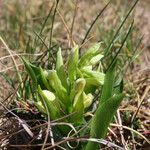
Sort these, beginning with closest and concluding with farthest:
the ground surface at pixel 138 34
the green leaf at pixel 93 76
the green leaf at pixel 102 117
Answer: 1. the green leaf at pixel 102 117
2. the green leaf at pixel 93 76
3. the ground surface at pixel 138 34

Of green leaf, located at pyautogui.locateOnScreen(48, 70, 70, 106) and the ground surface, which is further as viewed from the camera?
the ground surface

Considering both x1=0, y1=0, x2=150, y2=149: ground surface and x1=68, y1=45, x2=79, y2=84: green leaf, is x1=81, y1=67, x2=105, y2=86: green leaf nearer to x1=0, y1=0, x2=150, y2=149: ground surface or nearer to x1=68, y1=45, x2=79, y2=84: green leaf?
x1=68, y1=45, x2=79, y2=84: green leaf

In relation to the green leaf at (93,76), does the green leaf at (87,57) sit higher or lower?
higher

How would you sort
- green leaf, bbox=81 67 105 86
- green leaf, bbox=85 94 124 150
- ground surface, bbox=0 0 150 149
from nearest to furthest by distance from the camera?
green leaf, bbox=85 94 124 150
green leaf, bbox=81 67 105 86
ground surface, bbox=0 0 150 149

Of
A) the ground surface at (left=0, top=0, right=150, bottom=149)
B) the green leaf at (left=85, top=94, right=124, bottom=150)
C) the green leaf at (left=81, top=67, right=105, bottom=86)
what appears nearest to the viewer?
the green leaf at (left=85, top=94, right=124, bottom=150)

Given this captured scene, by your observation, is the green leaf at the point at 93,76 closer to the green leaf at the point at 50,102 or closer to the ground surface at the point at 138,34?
the green leaf at the point at 50,102

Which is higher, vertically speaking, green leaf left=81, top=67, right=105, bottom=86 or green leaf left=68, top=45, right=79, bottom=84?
green leaf left=68, top=45, right=79, bottom=84

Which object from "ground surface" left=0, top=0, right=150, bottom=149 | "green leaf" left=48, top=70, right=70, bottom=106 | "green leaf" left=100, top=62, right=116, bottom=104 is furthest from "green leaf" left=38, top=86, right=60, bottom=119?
"ground surface" left=0, top=0, right=150, bottom=149

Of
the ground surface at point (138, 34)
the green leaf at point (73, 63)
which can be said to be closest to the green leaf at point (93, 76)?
the green leaf at point (73, 63)

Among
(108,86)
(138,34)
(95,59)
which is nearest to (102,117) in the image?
(108,86)
